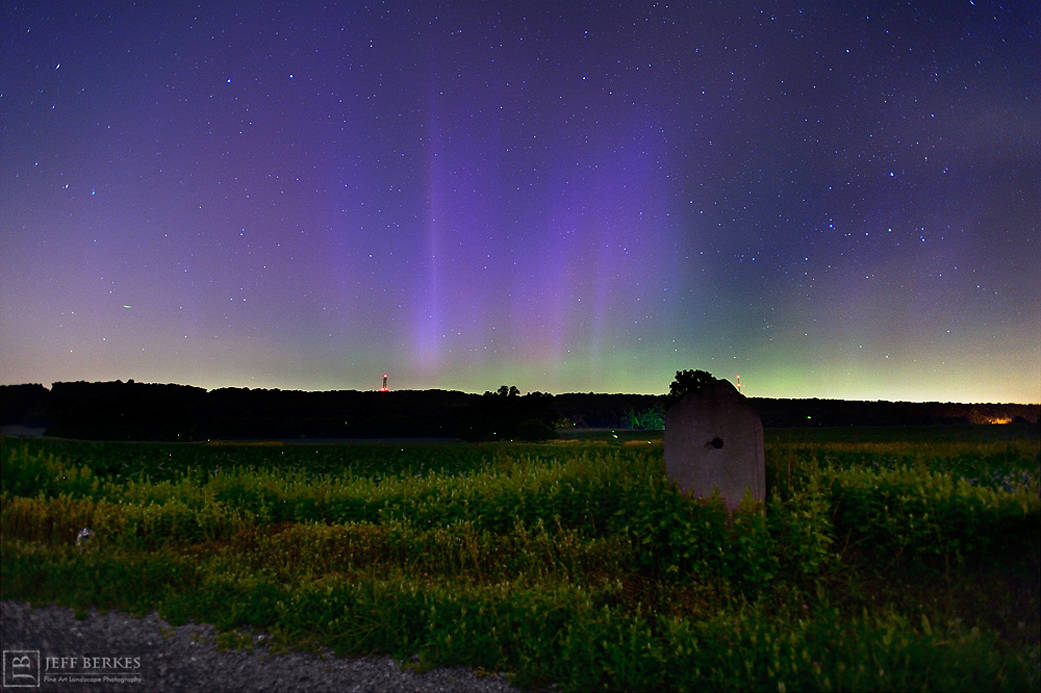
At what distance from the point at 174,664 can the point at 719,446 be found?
631 cm

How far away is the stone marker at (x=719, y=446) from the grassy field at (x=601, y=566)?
312mm

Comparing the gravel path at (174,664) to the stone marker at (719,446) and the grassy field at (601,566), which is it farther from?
the stone marker at (719,446)

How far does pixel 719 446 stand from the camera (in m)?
8.03

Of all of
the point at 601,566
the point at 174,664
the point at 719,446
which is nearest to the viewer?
the point at 174,664

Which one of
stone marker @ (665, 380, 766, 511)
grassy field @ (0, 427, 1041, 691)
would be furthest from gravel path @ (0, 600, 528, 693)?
stone marker @ (665, 380, 766, 511)

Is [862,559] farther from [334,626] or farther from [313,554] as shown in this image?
[313,554]

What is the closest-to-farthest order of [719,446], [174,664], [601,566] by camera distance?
[174,664] < [601,566] < [719,446]

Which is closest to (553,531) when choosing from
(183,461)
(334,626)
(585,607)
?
(585,607)

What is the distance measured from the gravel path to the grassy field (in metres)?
0.20

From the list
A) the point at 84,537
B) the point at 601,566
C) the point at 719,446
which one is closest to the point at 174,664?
the point at 84,537

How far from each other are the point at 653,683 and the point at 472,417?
1495cm

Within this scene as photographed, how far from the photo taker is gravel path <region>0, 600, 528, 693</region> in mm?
4621

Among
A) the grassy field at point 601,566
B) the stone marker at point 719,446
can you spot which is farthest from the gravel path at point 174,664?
the stone marker at point 719,446

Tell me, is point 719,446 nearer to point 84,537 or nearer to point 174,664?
point 174,664
